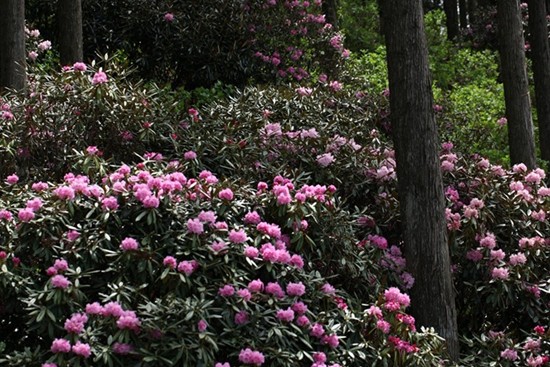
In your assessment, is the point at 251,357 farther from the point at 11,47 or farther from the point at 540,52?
the point at 540,52

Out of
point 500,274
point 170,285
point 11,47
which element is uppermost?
point 11,47

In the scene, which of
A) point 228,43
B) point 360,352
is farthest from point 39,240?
point 228,43

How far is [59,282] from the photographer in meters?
4.24

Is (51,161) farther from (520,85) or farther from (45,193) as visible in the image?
(520,85)

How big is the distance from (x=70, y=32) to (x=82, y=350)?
5.33 meters

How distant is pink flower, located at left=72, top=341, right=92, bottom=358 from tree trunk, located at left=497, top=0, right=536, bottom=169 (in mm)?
5414

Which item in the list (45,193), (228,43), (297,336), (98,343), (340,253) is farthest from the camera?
(228,43)

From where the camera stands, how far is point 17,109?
253 inches

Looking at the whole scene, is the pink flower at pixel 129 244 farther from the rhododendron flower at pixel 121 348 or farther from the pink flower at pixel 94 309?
the rhododendron flower at pixel 121 348

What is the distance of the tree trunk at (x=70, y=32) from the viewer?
28.3 ft

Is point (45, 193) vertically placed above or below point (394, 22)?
below

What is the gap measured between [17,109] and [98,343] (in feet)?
9.46

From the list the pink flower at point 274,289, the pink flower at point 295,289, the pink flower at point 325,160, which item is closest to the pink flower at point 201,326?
the pink flower at point 274,289

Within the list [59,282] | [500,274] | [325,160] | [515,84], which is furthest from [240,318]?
[515,84]
